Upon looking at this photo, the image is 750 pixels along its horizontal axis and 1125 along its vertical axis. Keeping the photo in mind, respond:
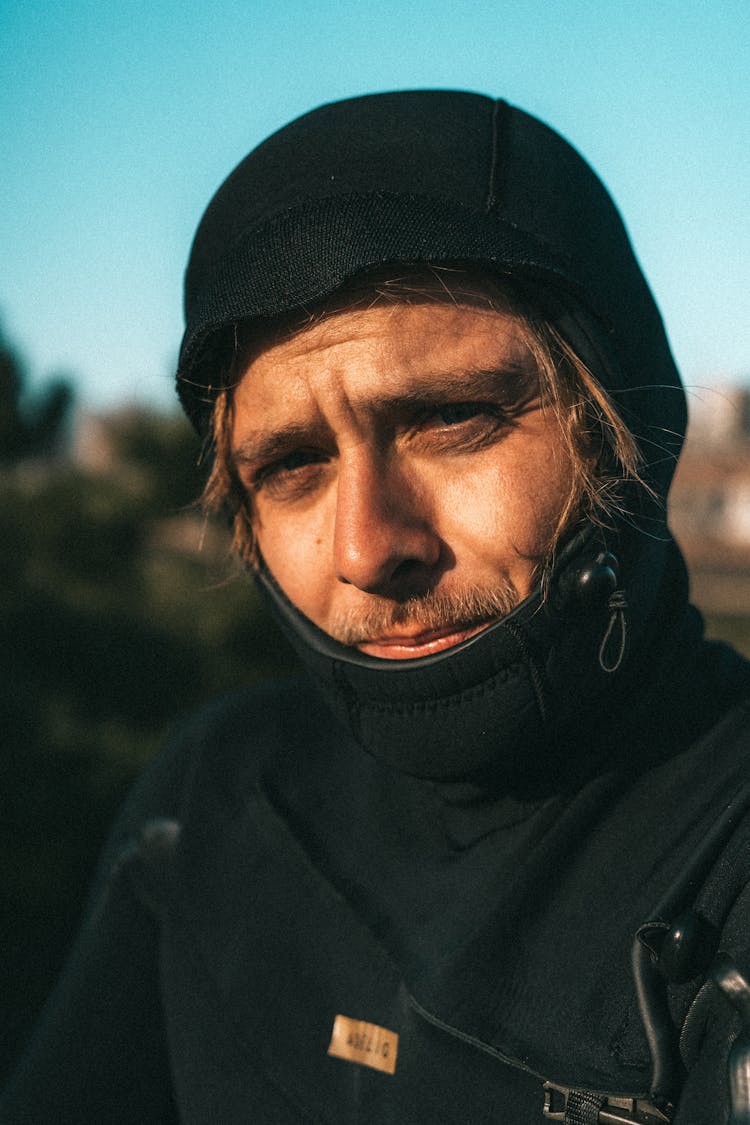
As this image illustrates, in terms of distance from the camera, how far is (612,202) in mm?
1890

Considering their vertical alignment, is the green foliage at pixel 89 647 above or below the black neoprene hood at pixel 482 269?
below

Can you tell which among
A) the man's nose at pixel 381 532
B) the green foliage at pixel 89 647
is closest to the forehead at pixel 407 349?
the man's nose at pixel 381 532

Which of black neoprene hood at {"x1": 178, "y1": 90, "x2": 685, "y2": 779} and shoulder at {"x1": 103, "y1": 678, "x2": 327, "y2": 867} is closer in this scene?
black neoprene hood at {"x1": 178, "y1": 90, "x2": 685, "y2": 779}

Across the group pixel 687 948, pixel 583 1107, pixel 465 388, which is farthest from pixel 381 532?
pixel 583 1107

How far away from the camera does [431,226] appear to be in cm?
152

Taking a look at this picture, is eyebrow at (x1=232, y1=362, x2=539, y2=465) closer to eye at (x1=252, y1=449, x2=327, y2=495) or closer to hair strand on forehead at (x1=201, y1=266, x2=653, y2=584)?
hair strand on forehead at (x1=201, y1=266, x2=653, y2=584)

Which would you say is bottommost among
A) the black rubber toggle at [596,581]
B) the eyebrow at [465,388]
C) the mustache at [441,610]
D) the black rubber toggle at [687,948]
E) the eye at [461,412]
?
the black rubber toggle at [687,948]

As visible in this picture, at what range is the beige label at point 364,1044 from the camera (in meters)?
1.47

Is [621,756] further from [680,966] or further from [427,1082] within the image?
[427,1082]

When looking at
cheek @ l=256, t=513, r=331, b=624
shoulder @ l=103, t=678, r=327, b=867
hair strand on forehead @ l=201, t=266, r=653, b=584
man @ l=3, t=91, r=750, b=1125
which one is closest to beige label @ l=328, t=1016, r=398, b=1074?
man @ l=3, t=91, r=750, b=1125

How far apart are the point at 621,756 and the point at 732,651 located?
36 cm

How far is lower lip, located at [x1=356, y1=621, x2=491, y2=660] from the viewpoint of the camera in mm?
1552

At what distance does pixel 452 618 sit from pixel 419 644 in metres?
0.08

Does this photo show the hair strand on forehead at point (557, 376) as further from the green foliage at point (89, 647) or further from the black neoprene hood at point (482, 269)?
the green foliage at point (89, 647)
